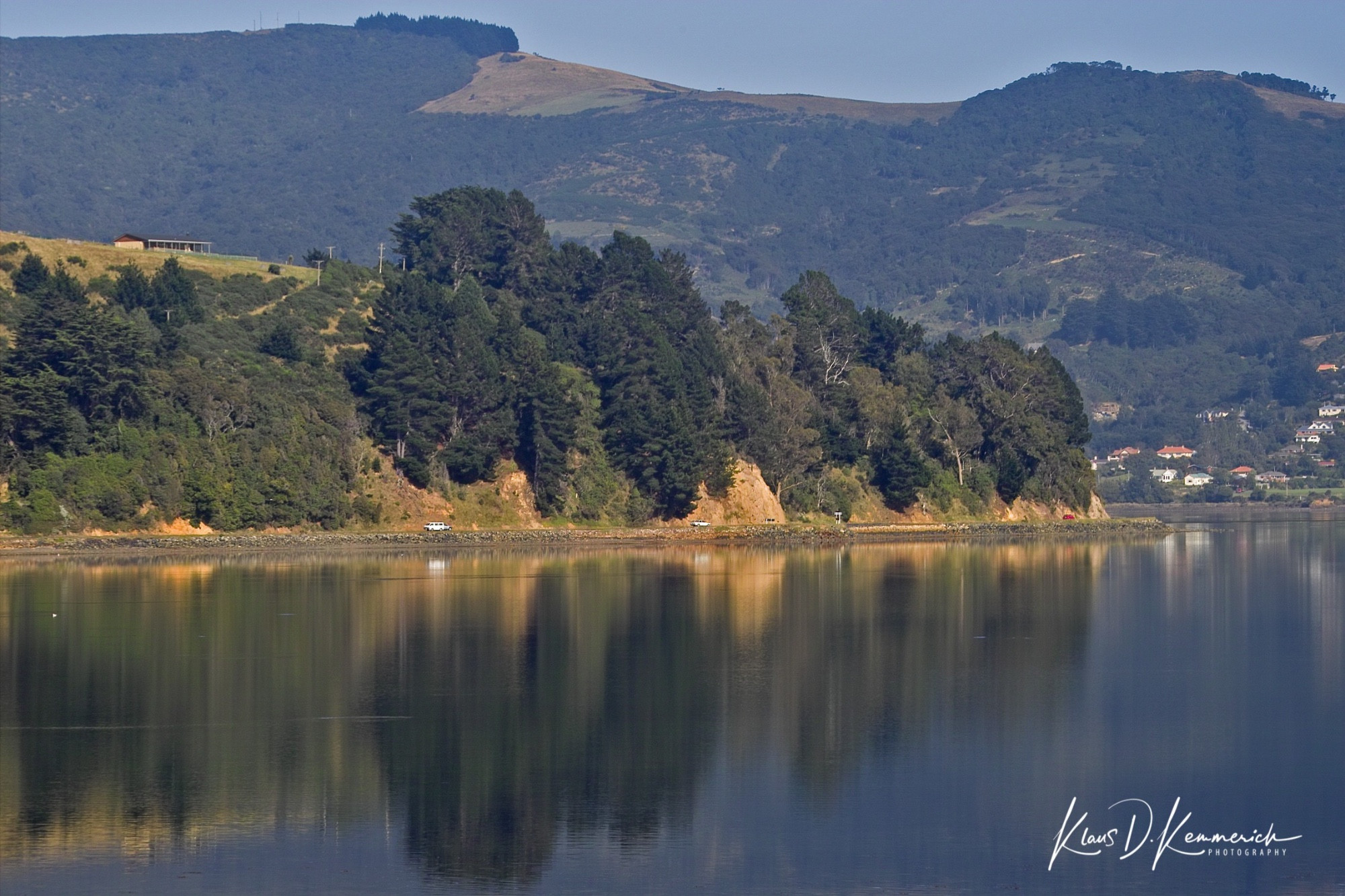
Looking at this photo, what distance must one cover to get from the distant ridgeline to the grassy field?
168 centimetres

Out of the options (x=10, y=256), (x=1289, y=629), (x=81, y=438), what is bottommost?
(x=1289, y=629)

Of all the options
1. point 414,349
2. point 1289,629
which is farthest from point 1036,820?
point 414,349

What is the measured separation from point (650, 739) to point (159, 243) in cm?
11539

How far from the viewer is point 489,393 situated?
11206 cm

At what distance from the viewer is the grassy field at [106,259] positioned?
4764 inches

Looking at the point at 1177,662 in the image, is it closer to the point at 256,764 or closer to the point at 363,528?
the point at 256,764

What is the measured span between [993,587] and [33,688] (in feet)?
143

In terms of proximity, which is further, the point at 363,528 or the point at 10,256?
the point at 10,256

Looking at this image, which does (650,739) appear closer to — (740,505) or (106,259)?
(740,505)

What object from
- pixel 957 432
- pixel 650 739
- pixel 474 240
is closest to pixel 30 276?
pixel 474 240

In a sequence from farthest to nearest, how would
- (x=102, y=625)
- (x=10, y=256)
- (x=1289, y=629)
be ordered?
(x=10, y=256)
(x=1289, y=629)
(x=102, y=625)

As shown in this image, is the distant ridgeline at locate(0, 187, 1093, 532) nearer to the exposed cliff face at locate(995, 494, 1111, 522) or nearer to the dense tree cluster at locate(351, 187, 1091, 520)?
the dense tree cluster at locate(351, 187, 1091, 520)

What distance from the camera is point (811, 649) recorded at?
180 feet

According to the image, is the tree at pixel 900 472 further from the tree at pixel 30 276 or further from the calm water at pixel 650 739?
the tree at pixel 30 276
